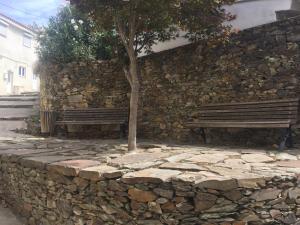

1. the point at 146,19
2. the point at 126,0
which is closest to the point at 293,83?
the point at 146,19

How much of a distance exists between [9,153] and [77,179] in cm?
201

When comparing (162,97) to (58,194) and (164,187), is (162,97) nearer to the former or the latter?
(58,194)

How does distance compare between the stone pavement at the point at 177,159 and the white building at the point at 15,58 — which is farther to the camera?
the white building at the point at 15,58

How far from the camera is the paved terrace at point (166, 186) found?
148 inches

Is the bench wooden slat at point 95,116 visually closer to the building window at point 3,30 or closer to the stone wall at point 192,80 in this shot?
the stone wall at point 192,80

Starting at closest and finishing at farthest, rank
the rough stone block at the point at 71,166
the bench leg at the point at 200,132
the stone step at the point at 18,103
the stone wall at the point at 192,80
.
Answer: the rough stone block at the point at 71,166 < the stone wall at the point at 192,80 < the bench leg at the point at 200,132 < the stone step at the point at 18,103

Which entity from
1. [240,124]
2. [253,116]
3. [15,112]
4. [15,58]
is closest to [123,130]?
[240,124]

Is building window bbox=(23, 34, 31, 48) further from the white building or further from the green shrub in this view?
the green shrub

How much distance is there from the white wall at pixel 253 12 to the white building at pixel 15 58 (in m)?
13.5

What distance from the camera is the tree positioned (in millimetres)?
5414

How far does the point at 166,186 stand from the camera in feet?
12.6

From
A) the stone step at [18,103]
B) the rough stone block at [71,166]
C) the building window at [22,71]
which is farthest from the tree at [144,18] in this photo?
the building window at [22,71]

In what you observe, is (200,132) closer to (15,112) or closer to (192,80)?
(192,80)

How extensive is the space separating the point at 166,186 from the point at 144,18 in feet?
9.31
